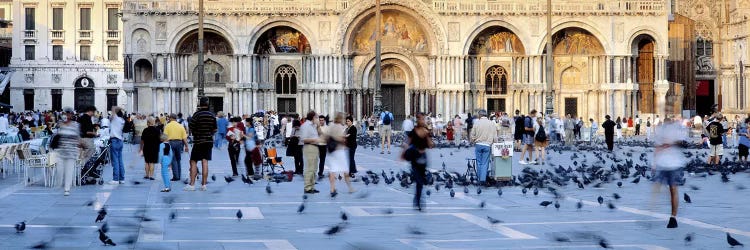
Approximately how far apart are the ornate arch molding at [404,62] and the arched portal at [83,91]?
26650 mm

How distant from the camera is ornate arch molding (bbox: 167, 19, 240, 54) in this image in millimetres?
60875

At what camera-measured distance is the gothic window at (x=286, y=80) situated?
62844 millimetres

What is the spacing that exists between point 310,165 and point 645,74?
45308 millimetres

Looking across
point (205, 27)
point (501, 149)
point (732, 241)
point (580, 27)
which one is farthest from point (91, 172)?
point (580, 27)

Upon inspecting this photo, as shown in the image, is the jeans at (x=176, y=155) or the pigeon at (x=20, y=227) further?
the jeans at (x=176, y=155)

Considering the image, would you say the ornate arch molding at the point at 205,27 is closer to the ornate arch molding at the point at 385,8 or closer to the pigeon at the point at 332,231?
the ornate arch molding at the point at 385,8

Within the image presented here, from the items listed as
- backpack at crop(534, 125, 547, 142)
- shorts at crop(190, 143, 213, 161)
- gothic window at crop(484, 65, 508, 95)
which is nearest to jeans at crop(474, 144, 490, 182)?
shorts at crop(190, 143, 213, 161)

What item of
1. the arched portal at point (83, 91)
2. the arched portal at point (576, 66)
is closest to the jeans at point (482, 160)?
the arched portal at point (576, 66)

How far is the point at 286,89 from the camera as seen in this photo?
63.1 meters

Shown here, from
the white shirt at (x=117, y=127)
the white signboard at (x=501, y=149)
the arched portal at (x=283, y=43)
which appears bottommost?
the white signboard at (x=501, y=149)

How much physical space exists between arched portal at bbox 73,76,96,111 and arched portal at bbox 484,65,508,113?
1250 inches

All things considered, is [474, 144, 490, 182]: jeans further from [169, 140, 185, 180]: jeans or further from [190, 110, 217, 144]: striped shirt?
[169, 140, 185, 180]: jeans

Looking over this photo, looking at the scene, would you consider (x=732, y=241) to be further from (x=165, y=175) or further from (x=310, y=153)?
(x=165, y=175)

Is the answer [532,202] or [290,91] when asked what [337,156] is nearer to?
[532,202]
